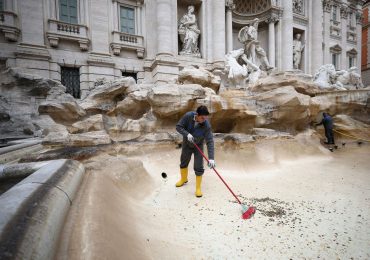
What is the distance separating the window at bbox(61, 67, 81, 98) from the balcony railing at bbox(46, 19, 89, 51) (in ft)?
4.37

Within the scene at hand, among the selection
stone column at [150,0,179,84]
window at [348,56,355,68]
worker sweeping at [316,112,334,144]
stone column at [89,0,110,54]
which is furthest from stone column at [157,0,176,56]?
window at [348,56,355,68]

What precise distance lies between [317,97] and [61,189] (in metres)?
8.43

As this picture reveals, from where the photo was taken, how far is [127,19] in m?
12.5

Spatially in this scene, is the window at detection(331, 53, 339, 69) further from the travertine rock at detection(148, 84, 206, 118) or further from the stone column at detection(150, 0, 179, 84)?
the travertine rock at detection(148, 84, 206, 118)

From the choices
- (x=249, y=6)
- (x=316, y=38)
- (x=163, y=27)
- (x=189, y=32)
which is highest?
(x=249, y=6)

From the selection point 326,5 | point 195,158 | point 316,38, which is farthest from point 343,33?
point 195,158

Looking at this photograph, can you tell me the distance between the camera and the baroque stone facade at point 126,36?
9.89 m

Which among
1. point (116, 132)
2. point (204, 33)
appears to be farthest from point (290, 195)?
point (204, 33)

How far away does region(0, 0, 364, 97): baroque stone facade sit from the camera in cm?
989

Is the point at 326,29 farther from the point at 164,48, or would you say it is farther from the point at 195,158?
the point at 195,158

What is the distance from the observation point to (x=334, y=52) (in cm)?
2100

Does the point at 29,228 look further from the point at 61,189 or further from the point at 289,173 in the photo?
the point at 289,173

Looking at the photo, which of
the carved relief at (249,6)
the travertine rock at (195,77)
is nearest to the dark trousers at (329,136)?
the travertine rock at (195,77)

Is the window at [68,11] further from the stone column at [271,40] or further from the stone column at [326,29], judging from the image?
the stone column at [326,29]
